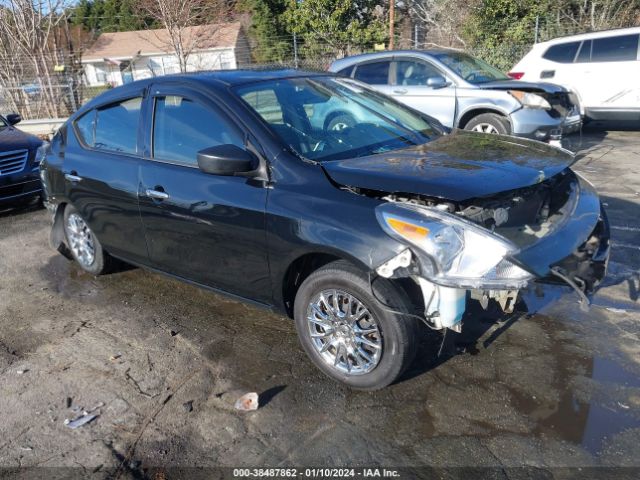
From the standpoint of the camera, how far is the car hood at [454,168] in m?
2.87

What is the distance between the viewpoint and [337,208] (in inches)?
118

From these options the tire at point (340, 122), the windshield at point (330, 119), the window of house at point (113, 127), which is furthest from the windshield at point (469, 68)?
the window of house at point (113, 127)

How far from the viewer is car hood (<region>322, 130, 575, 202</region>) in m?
2.87

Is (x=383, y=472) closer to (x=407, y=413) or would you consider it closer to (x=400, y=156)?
(x=407, y=413)

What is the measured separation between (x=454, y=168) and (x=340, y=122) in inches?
40.7

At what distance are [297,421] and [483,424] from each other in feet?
3.22

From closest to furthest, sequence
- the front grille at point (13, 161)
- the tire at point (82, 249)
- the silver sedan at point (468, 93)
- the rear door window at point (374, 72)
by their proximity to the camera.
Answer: the tire at point (82, 249) < the front grille at point (13, 161) < the silver sedan at point (468, 93) < the rear door window at point (374, 72)

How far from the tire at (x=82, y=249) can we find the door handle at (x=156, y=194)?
3.89ft

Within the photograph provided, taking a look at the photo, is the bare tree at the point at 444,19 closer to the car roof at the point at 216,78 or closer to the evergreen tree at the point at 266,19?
the evergreen tree at the point at 266,19

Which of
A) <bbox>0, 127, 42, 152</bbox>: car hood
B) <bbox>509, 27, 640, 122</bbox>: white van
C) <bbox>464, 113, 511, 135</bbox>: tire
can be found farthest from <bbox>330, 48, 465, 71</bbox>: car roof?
<bbox>0, 127, 42, 152</bbox>: car hood

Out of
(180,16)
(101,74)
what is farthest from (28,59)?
(101,74)

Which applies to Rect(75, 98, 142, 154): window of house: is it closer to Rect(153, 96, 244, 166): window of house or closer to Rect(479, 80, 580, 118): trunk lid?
Rect(153, 96, 244, 166): window of house

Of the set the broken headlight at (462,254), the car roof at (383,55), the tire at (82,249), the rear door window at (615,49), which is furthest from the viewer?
the rear door window at (615,49)

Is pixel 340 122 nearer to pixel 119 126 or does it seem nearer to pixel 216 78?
pixel 216 78
